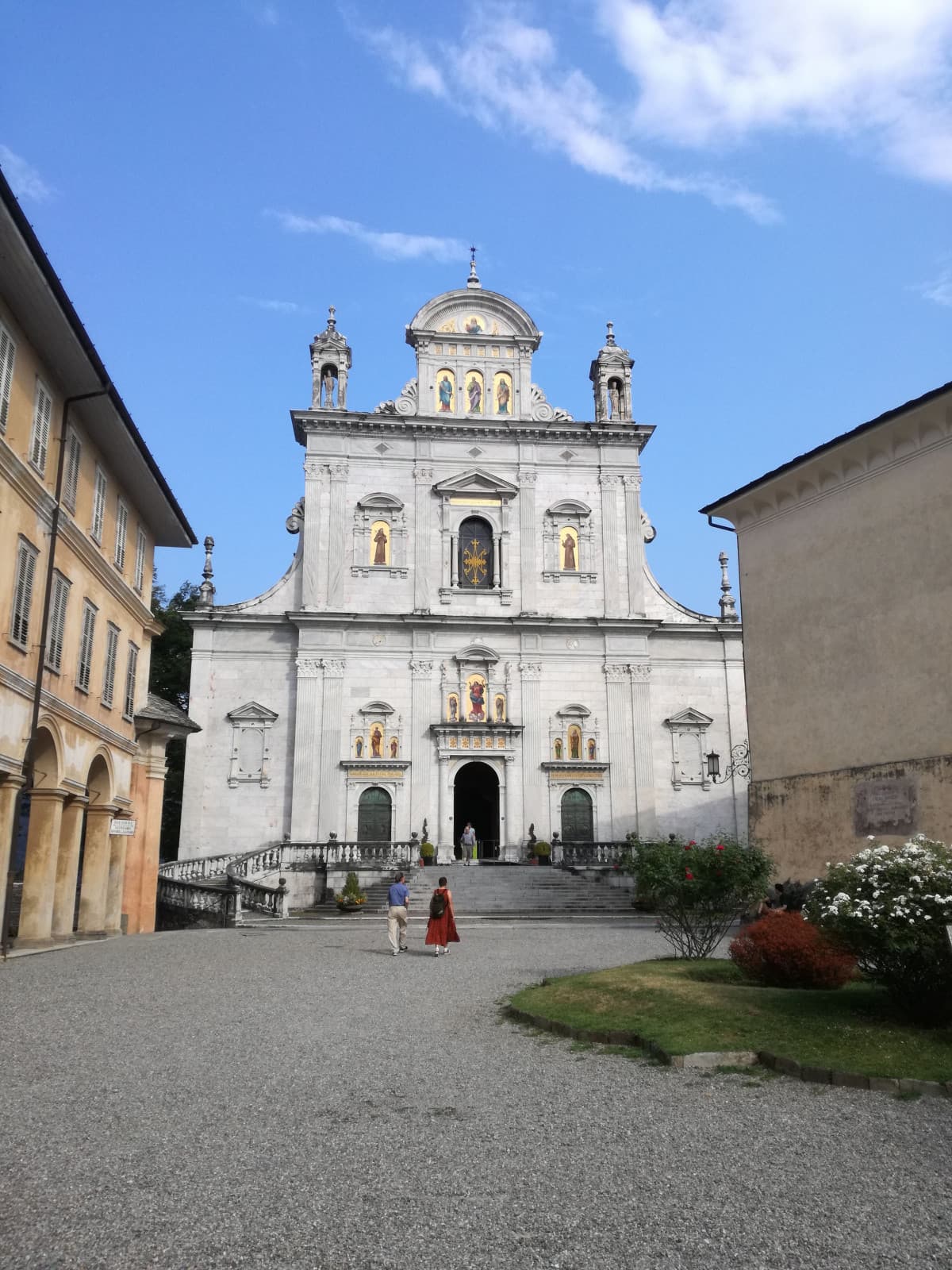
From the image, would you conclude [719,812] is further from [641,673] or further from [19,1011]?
[19,1011]

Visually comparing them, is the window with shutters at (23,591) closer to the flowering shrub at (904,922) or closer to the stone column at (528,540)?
the flowering shrub at (904,922)

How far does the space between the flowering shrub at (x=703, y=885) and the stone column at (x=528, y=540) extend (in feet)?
97.0

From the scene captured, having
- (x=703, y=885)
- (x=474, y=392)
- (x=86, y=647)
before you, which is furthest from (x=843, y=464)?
(x=474, y=392)

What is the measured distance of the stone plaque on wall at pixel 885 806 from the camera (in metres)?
21.5

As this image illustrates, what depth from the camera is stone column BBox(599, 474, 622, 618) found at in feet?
153

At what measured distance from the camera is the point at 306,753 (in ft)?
142

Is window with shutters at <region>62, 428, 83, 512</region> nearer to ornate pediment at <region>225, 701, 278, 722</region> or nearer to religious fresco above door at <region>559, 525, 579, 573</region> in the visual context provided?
ornate pediment at <region>225, 701, 278, 722</region>

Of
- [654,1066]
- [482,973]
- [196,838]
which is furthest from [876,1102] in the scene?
[196,838]

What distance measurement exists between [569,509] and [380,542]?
859cm

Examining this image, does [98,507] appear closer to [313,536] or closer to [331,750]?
[331,750]

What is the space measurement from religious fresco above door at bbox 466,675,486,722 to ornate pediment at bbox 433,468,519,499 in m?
8.27

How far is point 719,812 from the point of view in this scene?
45.0 meters

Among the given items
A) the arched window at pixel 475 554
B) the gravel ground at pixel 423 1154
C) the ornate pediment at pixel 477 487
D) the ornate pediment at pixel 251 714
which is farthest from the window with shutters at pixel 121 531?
the ornate pediment at pixel 477 487

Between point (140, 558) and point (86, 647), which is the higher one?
point (140, 558)
